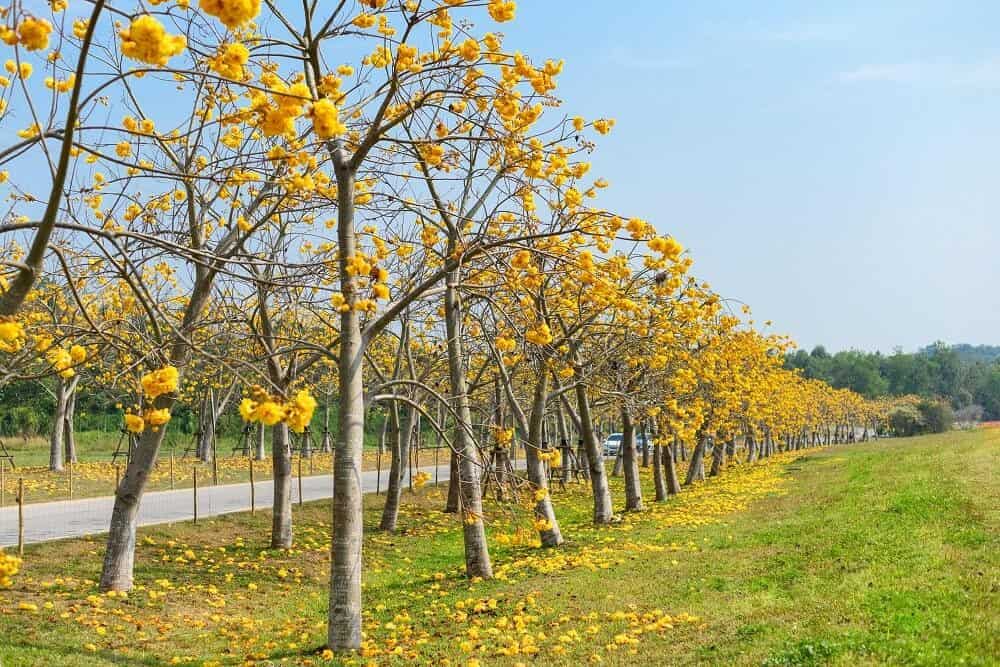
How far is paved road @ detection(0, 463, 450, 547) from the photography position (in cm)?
1441

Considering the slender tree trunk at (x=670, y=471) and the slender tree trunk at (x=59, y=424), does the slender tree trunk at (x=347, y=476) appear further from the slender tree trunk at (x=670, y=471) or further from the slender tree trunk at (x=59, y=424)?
Result: the slender tree trunk at (x=59, y=424)

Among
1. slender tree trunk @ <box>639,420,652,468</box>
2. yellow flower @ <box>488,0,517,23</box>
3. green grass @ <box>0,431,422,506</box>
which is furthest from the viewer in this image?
slender tree trunk @ <box>639,420,652,468</box>

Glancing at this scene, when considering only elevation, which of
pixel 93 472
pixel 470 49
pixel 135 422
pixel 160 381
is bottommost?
pixel 93 472

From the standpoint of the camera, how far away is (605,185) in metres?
10.1

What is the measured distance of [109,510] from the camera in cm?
1759

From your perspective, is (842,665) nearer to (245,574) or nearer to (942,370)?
(245,574)

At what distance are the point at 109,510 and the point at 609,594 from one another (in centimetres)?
1210

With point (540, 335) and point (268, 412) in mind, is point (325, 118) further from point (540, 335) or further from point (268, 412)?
point (540, 335)

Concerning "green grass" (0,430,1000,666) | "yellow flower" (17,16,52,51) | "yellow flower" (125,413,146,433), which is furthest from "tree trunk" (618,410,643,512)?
A: "yellow flower" (17,16,52,51)

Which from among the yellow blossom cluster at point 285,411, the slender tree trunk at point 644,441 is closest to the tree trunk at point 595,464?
the slender tree trunk at point 644,441

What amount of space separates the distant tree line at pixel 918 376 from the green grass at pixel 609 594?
339 ft

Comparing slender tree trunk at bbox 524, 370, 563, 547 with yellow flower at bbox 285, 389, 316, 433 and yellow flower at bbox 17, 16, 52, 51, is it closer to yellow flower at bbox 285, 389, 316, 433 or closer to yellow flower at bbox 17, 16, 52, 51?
yellow flower at bbox 285, 389, 316, 433

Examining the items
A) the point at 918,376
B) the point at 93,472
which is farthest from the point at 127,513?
the point at 918,376

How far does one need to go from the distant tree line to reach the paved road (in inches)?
3902
